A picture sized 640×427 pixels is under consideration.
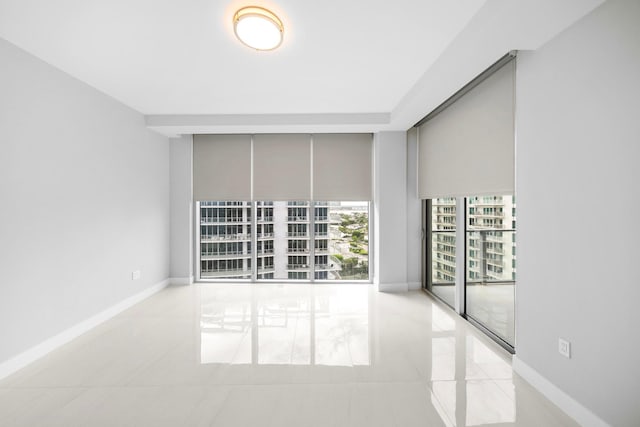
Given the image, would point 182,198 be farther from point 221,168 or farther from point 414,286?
point 414,286

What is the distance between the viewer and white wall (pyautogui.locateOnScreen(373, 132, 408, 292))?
4.61 m

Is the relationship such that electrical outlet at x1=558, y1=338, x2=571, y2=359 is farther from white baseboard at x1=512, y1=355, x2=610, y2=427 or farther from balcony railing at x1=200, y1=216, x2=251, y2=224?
balcony railing at x1=200, y1=216, x2=251, y2=224

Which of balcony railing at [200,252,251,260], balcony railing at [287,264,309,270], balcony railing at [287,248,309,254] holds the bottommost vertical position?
balcony railing at [287,264,309,270]

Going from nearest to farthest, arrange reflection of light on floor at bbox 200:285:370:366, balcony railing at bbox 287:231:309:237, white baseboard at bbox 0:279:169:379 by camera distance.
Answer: white baseboard at bbox 0:279:169:379 < reflection of light on floor at bbox 200:285:370:366 < balcony railing at bbox 287:231:309:237

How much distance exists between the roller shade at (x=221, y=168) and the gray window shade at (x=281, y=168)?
0.21 metres

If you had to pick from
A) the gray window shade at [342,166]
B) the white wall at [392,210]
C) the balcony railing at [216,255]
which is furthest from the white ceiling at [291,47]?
the balcony railing at [216,255]

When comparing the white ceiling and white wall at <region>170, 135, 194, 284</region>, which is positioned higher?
the white ceiling

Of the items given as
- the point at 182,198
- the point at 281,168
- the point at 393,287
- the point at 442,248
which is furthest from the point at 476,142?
the point at 182,198

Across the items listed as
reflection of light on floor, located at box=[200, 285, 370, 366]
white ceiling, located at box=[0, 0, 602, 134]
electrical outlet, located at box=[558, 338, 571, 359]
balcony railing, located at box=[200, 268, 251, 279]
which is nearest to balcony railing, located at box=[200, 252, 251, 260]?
balcony railing, located at box=[200, 268, 251, 279]

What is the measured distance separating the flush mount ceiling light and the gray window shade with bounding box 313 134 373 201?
2590 millimetres

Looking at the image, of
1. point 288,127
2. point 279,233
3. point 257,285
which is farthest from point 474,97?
point 257,285

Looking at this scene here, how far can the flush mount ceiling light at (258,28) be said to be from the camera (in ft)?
6.47

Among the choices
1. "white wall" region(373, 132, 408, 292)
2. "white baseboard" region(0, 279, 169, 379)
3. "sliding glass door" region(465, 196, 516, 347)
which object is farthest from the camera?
"white wall" region(373, 132, 408, 292)

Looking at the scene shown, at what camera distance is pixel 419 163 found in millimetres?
4512
